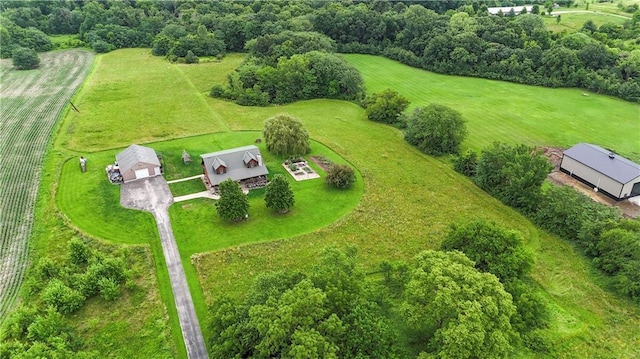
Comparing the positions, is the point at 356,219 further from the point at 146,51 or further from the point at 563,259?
the point at 146,51

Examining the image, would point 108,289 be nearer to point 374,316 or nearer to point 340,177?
point 374,316

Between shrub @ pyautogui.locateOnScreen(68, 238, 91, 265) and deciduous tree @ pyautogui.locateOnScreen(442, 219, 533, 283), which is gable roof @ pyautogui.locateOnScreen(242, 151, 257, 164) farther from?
deciduous tree @ pyautogui.locateOnScreen(442, 219, 533, 283)

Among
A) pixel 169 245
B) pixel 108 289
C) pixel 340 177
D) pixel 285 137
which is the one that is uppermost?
pixel 285 137

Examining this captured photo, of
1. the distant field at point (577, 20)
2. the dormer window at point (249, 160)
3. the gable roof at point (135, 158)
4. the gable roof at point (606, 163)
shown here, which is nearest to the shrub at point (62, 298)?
the gable roof at point (135, 158)

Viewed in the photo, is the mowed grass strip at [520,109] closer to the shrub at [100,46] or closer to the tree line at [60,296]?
the tree line at [60,296]

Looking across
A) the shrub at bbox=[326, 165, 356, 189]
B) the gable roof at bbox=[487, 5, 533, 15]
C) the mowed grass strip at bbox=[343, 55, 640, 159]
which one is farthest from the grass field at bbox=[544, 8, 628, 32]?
the shrub at bbox=[326, 165, 356, 189]

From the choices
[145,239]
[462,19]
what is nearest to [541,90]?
[462,19]

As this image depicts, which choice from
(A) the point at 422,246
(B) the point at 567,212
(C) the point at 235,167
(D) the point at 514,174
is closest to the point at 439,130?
(D) the point at 514,174
